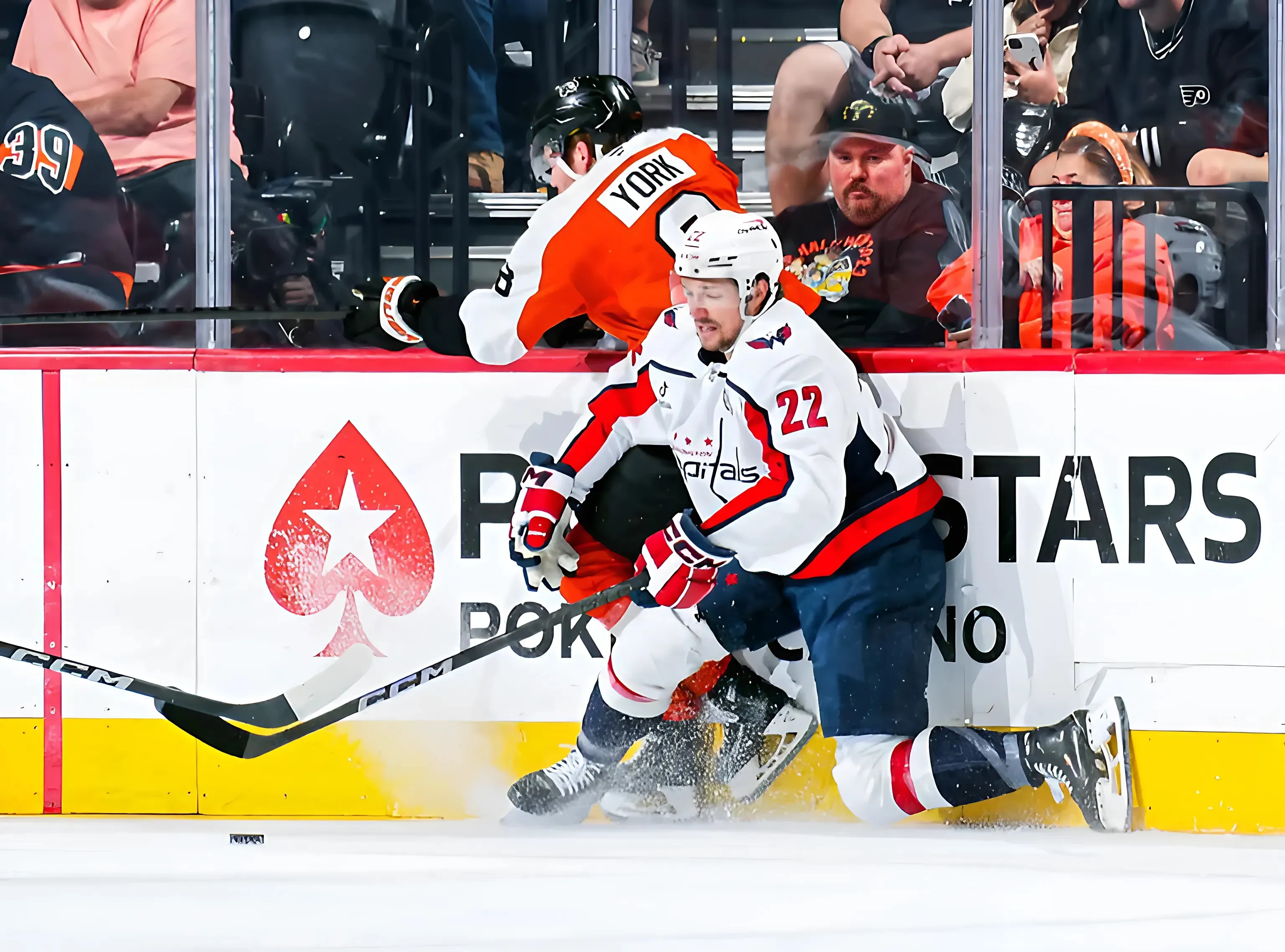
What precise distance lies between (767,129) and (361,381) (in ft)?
3.40

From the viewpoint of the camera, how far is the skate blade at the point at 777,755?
8.47 feet

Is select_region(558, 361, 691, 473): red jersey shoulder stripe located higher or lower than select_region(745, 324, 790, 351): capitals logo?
lower

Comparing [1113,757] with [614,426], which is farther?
[614,426]

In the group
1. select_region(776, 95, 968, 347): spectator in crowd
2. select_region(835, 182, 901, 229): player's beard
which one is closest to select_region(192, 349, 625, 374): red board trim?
select_region(776, 95, 968, 347): spectator in crowd

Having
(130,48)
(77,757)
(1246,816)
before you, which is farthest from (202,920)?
(1246,816)

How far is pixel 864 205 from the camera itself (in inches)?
101

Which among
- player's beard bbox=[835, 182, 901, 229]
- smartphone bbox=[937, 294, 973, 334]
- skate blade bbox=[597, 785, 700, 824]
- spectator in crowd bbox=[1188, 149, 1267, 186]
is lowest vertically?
skate blade bbox=[597, 785, 700, 824]

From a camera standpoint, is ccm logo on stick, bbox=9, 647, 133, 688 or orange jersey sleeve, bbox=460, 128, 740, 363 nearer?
orange jersey sleeve, bbox=460, 128, 740, 363

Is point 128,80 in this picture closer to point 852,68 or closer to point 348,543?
point 348,543

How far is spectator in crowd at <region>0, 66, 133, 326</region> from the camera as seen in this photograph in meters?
2.62

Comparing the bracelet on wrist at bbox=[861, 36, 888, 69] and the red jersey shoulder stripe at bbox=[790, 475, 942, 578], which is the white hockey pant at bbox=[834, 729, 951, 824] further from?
the bracelet on wrist at bbox=[861, 36, 888, 69]

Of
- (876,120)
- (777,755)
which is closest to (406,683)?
(777,755)

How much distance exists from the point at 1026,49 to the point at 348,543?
181cm

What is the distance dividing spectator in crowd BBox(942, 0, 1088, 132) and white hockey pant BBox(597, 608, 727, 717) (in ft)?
4.00
